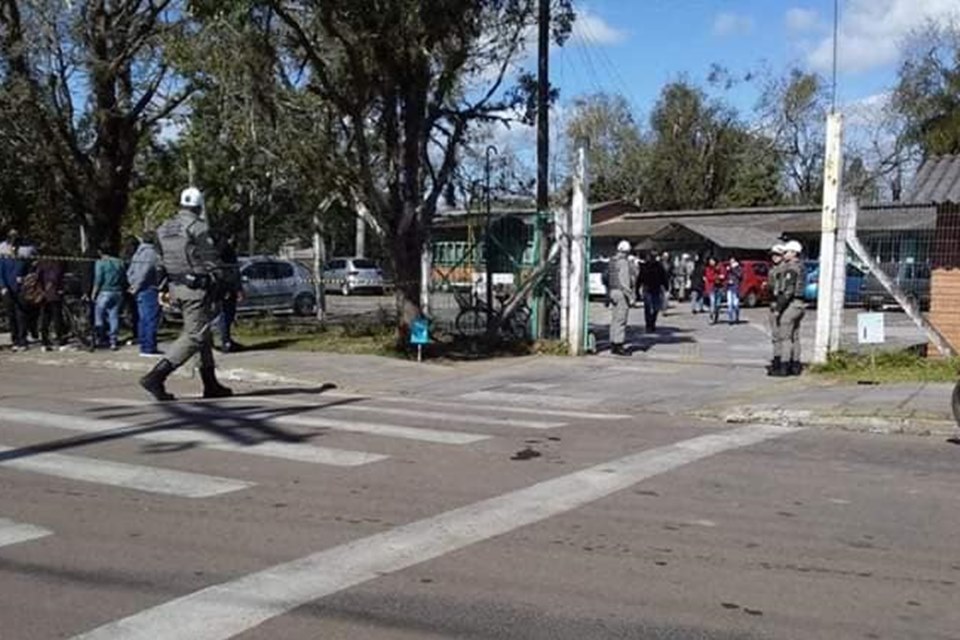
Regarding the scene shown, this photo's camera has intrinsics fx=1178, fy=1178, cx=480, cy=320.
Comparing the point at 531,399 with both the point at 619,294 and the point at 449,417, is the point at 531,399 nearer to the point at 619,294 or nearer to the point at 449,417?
the point at 449,417

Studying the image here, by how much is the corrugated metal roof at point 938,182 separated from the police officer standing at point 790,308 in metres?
1.76

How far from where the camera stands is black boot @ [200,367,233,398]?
12.3 meters

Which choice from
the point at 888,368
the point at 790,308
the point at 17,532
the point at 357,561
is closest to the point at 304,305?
the point at 790,308

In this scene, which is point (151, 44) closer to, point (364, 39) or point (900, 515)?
point (364, 39)

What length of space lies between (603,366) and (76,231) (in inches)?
753

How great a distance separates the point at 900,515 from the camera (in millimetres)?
7234

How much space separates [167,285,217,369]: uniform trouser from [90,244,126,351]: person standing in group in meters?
6.16

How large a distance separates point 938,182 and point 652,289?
8.45m

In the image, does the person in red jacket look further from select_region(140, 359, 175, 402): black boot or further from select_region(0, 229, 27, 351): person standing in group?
select_region(140, 359, 175, 402): black boot

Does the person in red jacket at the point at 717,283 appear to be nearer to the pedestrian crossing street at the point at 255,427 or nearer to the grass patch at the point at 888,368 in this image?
the grass patch at the point at 888,368

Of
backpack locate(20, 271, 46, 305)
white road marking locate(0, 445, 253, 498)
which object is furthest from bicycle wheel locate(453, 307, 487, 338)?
white road marking locate(0, 445, 253, 498)

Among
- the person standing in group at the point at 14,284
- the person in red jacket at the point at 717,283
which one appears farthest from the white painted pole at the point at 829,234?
the person in red jacket at the point at 717,283

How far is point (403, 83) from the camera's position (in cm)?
A: 1631

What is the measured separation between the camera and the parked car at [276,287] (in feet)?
95.9
